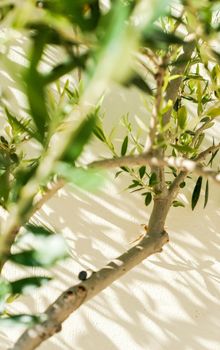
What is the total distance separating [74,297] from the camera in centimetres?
70

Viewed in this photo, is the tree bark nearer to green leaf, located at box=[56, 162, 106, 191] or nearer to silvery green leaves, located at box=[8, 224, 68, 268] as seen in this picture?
silvery green leaves, located at box=[8, 224, 68, 268]

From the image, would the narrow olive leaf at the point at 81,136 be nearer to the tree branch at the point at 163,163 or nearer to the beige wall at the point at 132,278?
the tree branch at the point at 163,163

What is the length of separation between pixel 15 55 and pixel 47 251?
114cm

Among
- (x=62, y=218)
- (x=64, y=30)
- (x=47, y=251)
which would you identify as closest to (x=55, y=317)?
(x=47, y=251)

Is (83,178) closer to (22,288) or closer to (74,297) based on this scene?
(22,288)

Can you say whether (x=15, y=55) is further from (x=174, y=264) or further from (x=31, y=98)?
(x=31, y=98)

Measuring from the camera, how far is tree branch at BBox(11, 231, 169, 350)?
0.65 meters

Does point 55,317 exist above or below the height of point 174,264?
above

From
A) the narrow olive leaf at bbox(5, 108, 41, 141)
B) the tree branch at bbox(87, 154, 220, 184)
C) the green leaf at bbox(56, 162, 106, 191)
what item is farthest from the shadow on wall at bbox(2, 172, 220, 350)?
the green leaf at bbox(56, 162, 106, 191)

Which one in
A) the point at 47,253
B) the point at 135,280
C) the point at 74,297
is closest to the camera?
the point at 47,253

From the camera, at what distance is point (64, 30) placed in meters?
0.38

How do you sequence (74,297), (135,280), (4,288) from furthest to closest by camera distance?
(135,280), (74,297), (4,288)

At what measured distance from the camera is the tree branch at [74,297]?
0.65m

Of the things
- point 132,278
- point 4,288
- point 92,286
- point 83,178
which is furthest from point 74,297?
point 132,278
